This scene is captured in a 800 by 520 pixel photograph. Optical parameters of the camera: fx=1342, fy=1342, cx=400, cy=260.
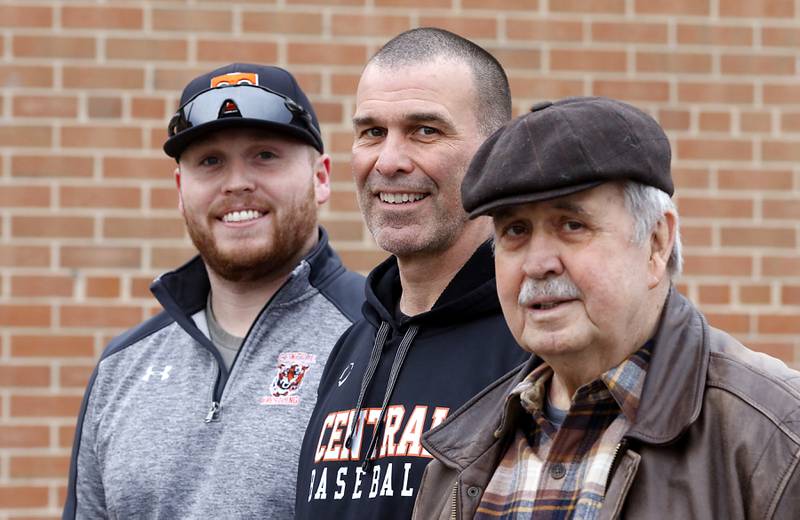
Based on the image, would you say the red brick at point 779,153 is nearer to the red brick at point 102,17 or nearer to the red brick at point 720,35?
the red brick at point 720,35

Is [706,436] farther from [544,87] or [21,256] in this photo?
[21,256]

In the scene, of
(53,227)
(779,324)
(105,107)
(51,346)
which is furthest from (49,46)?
(779,324)

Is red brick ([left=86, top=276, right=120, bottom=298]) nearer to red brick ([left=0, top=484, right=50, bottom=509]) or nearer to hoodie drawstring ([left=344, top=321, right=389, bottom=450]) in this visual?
red brick ([left=0, top=484, right=50, bottom=509])

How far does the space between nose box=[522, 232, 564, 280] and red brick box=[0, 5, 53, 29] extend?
10.2 ft

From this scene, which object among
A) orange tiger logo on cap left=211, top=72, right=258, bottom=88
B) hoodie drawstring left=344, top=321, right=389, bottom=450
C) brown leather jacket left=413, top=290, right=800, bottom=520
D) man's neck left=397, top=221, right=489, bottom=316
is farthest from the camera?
orange tiger logo on cap left=211, top=72, right=258, bottom=88

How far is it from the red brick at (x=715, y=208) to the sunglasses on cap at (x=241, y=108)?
1856 mm

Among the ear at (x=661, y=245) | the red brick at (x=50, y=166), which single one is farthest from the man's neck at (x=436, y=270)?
the red brick at (x=50, y=166)

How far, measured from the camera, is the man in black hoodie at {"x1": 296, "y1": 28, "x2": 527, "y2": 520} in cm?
289

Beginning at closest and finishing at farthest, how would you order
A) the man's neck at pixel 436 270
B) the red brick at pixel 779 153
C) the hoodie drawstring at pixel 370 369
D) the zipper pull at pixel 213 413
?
the hoodie drawstring at pixel 370 369 < the man's neck at pixel 436 270 < the zipper pull at pixel 213 413 < the red brick at pixel 779 153

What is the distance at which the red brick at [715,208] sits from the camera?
502 centimetres

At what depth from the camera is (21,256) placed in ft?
16.1

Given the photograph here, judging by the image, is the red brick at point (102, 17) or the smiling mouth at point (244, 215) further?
the red brick at point (102, 17)

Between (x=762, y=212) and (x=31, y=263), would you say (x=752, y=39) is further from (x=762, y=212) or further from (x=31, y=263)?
(x=31, y=263)

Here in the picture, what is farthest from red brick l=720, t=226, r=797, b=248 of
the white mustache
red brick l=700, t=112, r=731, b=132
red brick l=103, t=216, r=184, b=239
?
the white mustache
